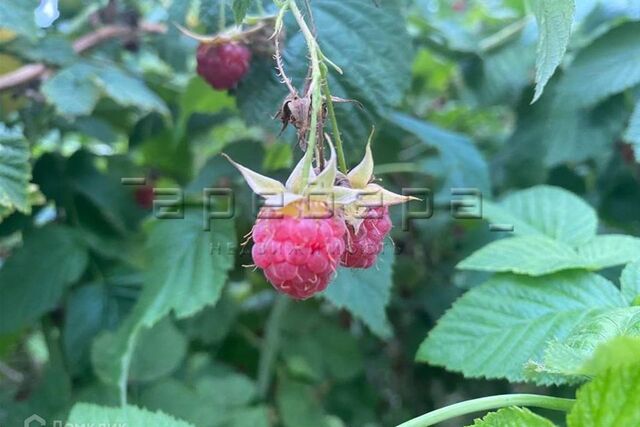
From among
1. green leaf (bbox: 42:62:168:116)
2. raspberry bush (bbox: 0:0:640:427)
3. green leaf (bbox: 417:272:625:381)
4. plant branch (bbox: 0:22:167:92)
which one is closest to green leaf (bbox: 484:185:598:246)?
raspberry bush (bbox: 0:0:640:427)

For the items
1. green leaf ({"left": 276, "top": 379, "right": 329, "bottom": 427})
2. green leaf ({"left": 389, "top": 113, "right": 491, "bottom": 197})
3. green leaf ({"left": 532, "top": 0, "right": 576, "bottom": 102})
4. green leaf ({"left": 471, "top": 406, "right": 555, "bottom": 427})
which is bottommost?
green leaf ({"left": 276, "top": 379, "right": 329, "bottom": 427})

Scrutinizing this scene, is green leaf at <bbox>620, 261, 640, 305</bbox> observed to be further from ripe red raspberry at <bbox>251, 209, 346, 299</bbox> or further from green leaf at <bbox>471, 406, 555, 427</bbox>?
ripe red raspberry at <bbox>251, 209, 346, 299</bbox>

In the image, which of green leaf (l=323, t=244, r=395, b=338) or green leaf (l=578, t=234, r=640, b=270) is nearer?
green leaf (l=578, t=234, r=640, b=270)

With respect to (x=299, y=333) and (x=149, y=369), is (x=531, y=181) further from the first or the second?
(x=149, y=369)

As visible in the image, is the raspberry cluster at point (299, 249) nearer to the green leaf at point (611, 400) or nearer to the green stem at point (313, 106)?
the green stem at point (313, 106)

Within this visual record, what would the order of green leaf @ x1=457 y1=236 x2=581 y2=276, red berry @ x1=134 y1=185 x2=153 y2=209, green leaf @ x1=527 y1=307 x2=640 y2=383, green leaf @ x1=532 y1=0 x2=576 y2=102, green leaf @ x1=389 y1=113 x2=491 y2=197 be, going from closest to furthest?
green leaf @ x1=527 y1=307 x2=640 y2=383 → green leaf @ x1=532 y1=0 x2=576 y2=102 → green leaf @ x1=457 y1=236 x2=581 y2=276 → green leaf @ x1=389 y1=113 x2=491 y2=197 → red berry @ x1=134 y1=185 x2=153 y2=209

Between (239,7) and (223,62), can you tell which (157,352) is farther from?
(239,7)

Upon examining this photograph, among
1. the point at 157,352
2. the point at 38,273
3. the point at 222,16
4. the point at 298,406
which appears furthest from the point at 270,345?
the point at 222,16

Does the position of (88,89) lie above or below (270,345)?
above
